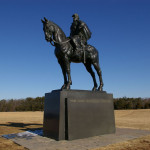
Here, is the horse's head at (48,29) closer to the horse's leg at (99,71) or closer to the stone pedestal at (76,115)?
the stone pedestal at (76,115)

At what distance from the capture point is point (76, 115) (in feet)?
23.3

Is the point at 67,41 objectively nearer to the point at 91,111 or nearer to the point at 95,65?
the point at 95,65

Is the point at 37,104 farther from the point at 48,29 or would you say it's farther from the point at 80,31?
the point at 48,29

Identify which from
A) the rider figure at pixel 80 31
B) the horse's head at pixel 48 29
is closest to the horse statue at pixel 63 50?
the horse's head at pixel 48 29

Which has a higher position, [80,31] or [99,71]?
[80,31]

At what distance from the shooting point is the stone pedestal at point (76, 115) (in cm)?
685

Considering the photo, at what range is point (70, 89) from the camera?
7445 millimetres

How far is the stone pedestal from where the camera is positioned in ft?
22.5

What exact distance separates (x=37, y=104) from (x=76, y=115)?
36.0m

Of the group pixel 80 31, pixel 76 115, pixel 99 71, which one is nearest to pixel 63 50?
pixel 80 31

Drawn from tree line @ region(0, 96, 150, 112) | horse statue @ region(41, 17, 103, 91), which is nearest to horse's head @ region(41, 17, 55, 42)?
horse statue @ region(41, 17, 103, 91)

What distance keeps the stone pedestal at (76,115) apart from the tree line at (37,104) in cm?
2930

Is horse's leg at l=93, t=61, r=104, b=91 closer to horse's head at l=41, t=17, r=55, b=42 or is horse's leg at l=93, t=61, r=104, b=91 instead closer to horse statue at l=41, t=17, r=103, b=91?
horse statue at l=41, t=17, r=103, b=91

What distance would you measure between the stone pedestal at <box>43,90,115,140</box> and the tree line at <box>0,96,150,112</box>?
2930 centimetres
